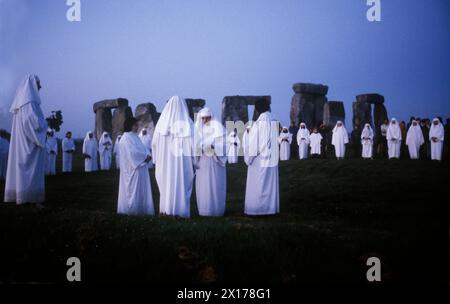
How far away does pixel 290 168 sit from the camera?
14805 mm

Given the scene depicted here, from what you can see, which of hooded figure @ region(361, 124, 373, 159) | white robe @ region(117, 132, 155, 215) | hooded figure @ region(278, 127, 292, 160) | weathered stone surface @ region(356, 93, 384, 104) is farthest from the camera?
weathered stone surface @ region(356, 93, 384, 104)

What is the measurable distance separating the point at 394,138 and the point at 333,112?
5.22 metres

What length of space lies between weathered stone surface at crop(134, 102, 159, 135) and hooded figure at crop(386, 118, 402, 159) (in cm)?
1237

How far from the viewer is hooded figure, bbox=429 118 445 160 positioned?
632 inches

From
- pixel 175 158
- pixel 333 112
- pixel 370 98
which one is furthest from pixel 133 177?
pixel 370 98

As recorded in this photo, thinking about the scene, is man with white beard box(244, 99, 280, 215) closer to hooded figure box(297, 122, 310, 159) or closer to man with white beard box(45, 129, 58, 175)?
man with white beard box(45, 129, 58, 175)

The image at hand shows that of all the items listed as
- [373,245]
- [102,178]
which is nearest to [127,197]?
[373,245]

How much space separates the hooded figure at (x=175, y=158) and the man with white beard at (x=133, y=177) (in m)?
0.34

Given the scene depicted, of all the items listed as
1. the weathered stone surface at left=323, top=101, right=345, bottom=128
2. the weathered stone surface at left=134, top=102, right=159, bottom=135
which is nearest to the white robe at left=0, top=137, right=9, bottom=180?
the weathered stone surface at left=134, top=102, right=159, bottom=135

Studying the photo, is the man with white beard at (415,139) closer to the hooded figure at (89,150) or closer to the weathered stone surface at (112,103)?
the hooded figure at (89,150)

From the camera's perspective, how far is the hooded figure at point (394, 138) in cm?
1781

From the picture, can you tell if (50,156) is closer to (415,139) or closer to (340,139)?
(340,139)

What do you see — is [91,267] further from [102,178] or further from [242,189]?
[102,178]
